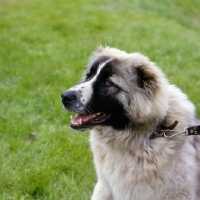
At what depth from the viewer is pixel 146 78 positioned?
2693 mm

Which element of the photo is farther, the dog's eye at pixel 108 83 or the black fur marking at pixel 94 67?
the black fur marking at pixel 94 67

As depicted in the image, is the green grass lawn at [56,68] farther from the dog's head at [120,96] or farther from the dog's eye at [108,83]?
the dog's eye at [108,83]

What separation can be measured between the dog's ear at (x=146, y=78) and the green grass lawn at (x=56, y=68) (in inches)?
47.2

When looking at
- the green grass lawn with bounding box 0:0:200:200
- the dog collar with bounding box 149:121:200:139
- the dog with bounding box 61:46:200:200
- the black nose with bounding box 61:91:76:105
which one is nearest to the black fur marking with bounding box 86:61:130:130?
the dog with bounding box 61:46:200:200

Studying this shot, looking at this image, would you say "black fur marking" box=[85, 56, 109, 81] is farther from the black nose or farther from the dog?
the black nose

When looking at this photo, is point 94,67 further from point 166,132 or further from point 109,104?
point 166,132

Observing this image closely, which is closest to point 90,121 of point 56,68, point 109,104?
point 109,104

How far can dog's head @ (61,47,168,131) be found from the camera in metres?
2.66

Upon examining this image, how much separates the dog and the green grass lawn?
711mm

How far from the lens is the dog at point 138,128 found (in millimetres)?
2641

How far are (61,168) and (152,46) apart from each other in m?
4.29

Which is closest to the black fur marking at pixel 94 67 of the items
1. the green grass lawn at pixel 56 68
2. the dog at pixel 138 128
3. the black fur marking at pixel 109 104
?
the dog at pixel 138 128

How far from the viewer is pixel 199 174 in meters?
2.70

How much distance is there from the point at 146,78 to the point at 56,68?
10.8ft
